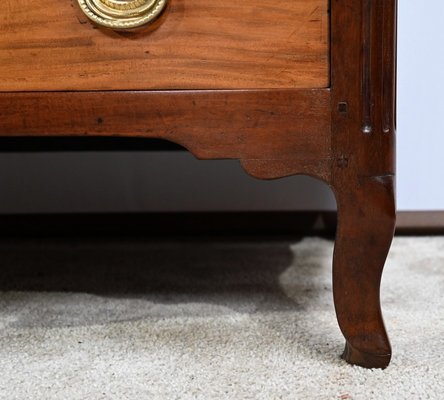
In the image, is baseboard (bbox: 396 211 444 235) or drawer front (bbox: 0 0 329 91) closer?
drawer front (bbox: 0 0 329 91)

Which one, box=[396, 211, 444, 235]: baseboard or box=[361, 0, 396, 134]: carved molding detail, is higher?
box=[361, 0, 396, 134]: carved molding detail

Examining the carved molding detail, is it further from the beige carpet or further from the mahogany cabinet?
the beige carpet

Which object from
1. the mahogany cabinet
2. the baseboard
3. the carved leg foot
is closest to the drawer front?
the mahogany cabinet

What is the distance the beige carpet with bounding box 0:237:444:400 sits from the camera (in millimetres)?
691

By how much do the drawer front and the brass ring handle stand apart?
12mm

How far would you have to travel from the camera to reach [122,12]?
0.68 meters

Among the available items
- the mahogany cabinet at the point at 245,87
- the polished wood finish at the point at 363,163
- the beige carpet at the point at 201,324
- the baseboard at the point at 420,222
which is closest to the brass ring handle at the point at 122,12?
the mahogany cabinet at the point at 245,87

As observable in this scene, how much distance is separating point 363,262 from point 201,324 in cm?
23

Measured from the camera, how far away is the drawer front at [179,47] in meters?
0.69

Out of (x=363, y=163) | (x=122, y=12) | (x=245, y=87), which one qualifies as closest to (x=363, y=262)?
(x=363, y=163)

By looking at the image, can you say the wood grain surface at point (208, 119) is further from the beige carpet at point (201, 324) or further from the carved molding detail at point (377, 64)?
the beige carpet at point (201, 324)

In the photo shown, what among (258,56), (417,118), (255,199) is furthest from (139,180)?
(258,56)

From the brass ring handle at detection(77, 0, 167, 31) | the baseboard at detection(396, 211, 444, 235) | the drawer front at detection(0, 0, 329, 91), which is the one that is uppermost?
the brass ring handle at detection(77, 0, 167, 31)

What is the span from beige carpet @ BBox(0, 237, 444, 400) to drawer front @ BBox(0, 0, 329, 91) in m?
0.29
